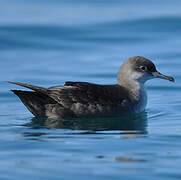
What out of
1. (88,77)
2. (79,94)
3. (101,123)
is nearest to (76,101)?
(79,94)

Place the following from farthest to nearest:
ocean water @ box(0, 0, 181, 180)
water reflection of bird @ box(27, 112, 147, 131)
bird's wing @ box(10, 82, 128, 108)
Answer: bird's wing @ box(10, 82, 128, 108)
water reflection of bird @ box(27, 112, 147, 131)
ocean water @ box(0, 0, 181, 180)

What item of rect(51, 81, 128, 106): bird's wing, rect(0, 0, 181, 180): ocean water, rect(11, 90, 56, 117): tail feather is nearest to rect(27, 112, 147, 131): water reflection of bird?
rect(0, 0, 181, 180): ocean water

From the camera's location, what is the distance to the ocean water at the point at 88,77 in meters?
8.44

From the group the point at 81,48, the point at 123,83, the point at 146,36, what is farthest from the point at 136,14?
the point at 123,83

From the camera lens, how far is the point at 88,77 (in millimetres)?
14461

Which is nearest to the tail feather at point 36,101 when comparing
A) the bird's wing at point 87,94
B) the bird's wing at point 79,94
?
the bird's wing at point 79,94

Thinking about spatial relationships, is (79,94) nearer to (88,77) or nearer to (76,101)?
(76,101)

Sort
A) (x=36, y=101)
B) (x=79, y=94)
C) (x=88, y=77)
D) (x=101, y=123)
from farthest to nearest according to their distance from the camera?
(x=88, y=77)
(x=36, y=101)
(x=79, y=94)
(x=101, y=123)

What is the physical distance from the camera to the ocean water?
332 inches

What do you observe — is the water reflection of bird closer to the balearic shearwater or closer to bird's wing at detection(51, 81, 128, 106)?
the balearic shearwater

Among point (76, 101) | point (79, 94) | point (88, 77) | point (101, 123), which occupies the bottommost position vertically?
point (101, 123)

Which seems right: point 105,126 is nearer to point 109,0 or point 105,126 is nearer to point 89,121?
point 89,121

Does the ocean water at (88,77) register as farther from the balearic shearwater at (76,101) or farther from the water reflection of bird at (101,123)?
the balearic shearwater at (76,101)

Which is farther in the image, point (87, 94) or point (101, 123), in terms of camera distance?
point (87, 94)
